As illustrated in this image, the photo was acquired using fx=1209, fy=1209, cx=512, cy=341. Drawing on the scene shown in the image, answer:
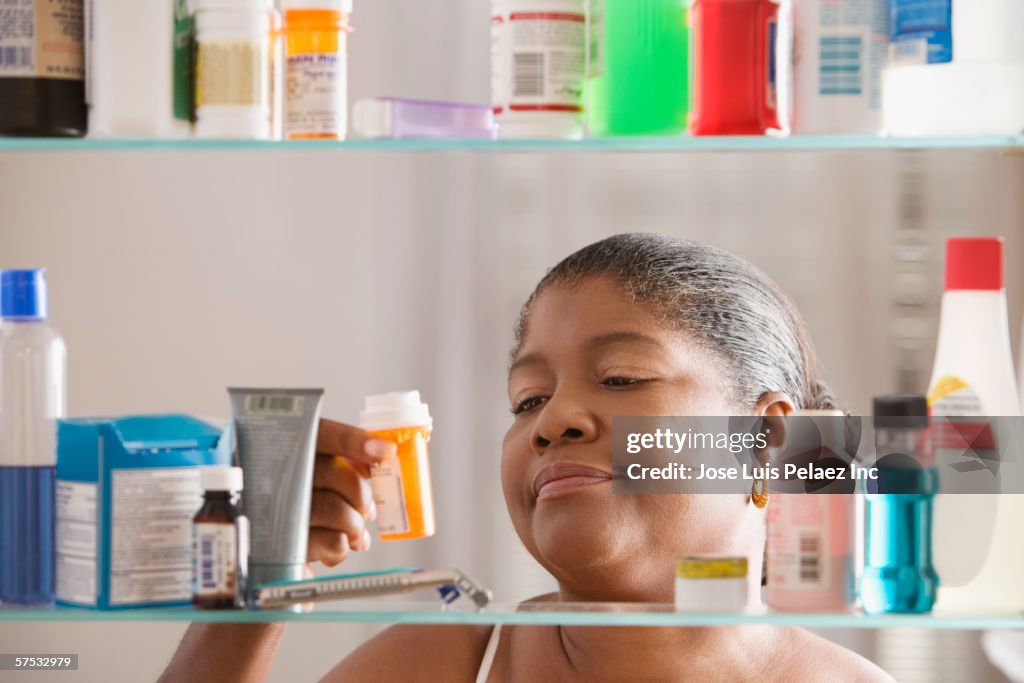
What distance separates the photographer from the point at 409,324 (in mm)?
1742

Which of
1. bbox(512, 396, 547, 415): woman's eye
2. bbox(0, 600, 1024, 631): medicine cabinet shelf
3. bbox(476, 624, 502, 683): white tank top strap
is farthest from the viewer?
bbox(476, 624, 502, 683): white tank top strap

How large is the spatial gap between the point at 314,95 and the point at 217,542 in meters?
0.27

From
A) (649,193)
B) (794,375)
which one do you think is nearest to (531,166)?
(649,193)

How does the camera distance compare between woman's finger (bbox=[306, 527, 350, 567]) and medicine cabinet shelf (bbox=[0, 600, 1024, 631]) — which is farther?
woman's finger (bbox=[306, 527, 350, 567])

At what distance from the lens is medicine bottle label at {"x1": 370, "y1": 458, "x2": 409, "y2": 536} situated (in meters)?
0.78

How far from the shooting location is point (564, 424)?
845mm

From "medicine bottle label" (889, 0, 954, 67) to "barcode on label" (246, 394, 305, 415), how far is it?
0.42 metres

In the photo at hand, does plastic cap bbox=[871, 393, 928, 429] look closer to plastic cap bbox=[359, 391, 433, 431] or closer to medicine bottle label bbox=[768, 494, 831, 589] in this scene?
medicine bottle label bbox=[768, 494, 831, 589]

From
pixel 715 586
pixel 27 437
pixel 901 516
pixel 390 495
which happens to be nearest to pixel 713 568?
pixel 715 586

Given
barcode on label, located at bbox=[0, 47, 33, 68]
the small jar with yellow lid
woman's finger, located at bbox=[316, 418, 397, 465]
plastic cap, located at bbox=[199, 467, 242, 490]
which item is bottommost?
the small jar with yellow lid

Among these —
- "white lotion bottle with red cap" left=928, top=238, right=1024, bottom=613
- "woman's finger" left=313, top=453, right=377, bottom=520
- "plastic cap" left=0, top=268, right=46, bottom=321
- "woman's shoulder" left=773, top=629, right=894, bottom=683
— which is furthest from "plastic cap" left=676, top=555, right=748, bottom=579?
"plastic cap" left=0, top=268, right=46, bottom=321

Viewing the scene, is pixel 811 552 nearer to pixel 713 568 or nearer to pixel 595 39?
pixel 713 568

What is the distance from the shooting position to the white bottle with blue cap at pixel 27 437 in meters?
0.74

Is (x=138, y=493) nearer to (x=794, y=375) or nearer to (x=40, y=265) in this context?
(x=794, y=375)
